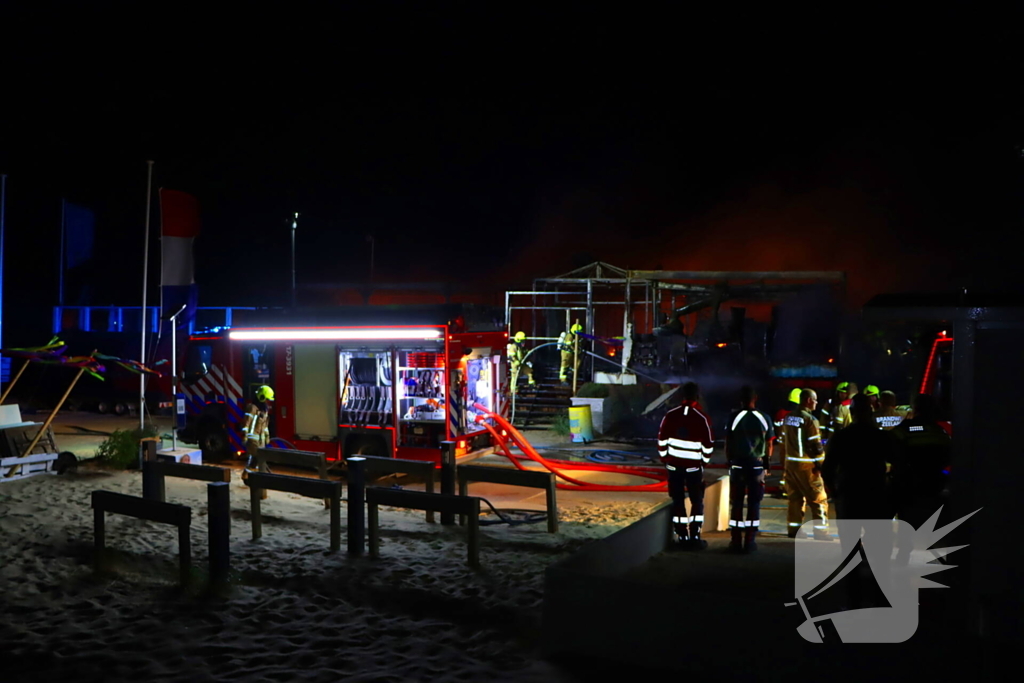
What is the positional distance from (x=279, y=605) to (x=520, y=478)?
3.35 meters

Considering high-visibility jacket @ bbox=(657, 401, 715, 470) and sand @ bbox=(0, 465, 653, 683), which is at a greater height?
high-visibility jacket @ bbox=(657, 401, 715, 470)

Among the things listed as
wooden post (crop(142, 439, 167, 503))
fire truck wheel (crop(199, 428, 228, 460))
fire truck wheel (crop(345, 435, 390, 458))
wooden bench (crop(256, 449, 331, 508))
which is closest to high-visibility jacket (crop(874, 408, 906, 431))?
wooden bench (crop(256, 449, 331, 508))

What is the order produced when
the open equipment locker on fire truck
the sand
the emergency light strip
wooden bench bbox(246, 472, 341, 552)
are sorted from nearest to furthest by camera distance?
1. the sand
2. wooden bench bbox(246, 472, 341, 552)
3. the emergency light strip
4. the open equipment locker on fire truck

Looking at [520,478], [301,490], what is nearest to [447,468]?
Answer: [520,478]

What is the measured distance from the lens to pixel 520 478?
8766 millimetres

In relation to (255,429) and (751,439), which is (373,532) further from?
(255,429)

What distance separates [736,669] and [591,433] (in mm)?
12310

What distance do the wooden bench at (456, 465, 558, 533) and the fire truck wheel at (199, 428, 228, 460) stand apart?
22.0 feet

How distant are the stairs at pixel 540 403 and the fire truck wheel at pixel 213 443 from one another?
725 centimetres

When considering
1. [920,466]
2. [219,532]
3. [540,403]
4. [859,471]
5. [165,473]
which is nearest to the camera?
[859,471]

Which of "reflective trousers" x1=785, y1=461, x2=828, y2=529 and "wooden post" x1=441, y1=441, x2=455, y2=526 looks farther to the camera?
"wooden post" x1=441, y1=441, x2=455, y2=526

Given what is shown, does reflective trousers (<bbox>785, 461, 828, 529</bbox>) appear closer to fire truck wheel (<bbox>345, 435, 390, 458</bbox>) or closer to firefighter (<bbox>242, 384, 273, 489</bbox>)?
fire truck wheel (<bbox>345, 435, 390, 458</bbox>)

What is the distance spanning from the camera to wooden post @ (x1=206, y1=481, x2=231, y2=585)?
652 centimetres

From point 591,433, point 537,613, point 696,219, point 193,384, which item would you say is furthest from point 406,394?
point 696,219
